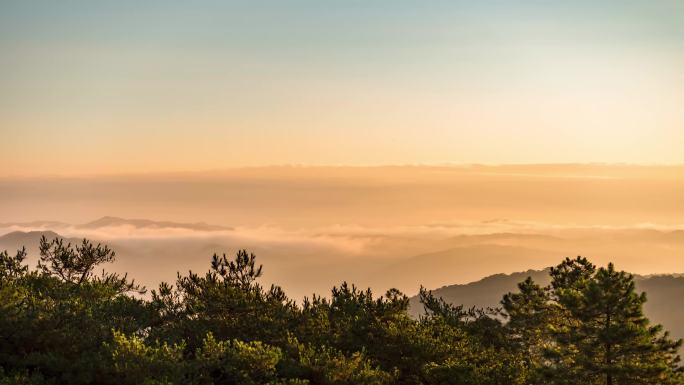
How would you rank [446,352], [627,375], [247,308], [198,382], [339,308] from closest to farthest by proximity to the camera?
1. [198,382]
2. [627,375]
3. [446,352]
4. [247,308]
5. [339,308]

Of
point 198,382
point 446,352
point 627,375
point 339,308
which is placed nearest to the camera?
point 198,382

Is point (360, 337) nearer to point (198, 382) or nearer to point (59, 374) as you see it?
point (198, 382)

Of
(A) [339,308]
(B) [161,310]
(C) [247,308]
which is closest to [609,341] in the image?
(A) [339,308]

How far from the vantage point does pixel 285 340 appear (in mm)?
39125

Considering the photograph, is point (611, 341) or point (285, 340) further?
point (285, 340)

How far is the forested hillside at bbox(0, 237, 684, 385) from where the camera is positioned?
31406 mm

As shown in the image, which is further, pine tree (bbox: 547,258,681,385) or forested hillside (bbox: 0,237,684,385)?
pine tree (bbox: 547,258,681,385)

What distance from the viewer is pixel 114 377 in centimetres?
3105

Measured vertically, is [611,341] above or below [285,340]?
above

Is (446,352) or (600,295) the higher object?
(600,295)

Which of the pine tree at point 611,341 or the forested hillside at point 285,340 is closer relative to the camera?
the forested hillside at point 285,340

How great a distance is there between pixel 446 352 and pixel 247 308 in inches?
554

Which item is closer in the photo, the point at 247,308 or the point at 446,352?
the point at 446,352

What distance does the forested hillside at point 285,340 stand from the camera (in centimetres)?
3141
